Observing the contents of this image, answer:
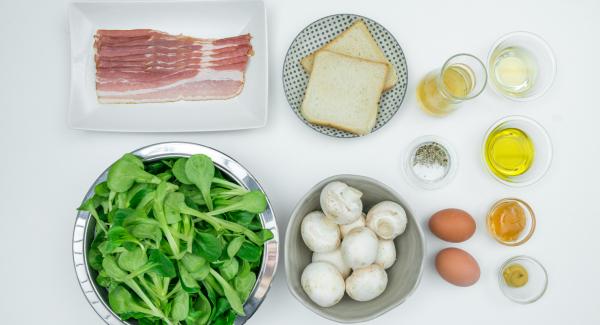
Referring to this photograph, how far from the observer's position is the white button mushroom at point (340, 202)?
2.49 ft

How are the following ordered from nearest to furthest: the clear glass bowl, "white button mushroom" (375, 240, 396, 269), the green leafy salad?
the green leafy salad → "white button mushroom" (375, 240, 396, 269) → the clear glass bowl

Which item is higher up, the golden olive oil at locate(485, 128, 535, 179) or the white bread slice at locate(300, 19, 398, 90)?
the white bread slice at locate(300, 19, 398, 90)

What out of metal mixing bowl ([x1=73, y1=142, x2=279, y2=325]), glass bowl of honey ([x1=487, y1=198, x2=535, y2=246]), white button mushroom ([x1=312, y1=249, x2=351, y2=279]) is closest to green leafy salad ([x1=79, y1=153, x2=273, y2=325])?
metal mixing bowl ([x1=73, y1=142, x2=279, y2=325])

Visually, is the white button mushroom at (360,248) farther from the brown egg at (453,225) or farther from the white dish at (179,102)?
the white dish at (179,102)

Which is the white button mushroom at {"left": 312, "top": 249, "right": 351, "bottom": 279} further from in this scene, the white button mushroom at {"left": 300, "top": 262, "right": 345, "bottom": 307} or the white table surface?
the white table surface

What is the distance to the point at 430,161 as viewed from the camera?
95cm

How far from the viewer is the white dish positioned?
93cm

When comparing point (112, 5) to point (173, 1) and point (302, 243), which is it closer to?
point (173, 1)

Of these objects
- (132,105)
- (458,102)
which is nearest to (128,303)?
(132,105)

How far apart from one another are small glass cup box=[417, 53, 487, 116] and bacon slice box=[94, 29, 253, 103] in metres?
0.36

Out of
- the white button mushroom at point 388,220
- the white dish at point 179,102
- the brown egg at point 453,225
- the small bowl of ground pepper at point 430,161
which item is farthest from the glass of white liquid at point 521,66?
the white dish at point 179,102

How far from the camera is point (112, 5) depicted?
3.11 ft

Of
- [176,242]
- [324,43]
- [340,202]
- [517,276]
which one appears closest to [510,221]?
[517,276]

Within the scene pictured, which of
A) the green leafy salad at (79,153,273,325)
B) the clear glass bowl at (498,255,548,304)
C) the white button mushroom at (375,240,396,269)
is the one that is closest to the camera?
the green leafy salad at (79,153,273,325)
